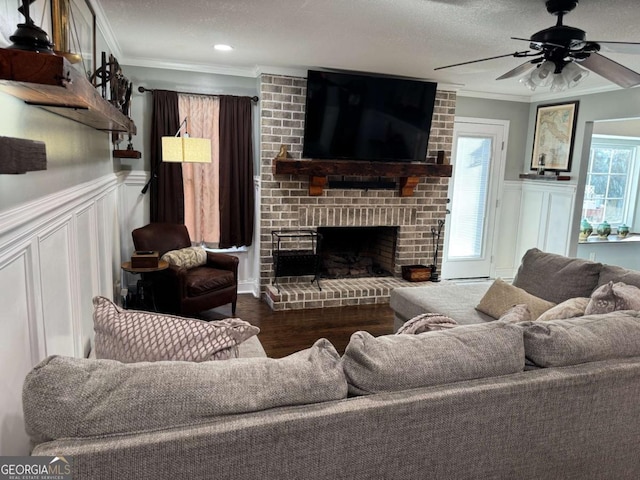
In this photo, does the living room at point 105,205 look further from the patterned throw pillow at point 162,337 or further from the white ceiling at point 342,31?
the patterned throw pillow at point 162,337

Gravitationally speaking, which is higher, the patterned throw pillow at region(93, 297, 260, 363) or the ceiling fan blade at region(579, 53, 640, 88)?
the ceiling fan blade at region(579, 53, 640, 88)

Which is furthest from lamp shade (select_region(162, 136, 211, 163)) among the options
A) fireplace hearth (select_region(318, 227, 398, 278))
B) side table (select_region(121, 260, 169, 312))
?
fireplace hearth (select_region(318, 227, 398, 278))

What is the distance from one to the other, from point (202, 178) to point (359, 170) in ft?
5.56

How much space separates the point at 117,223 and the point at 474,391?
3.70 meters

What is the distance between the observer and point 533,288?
316cm

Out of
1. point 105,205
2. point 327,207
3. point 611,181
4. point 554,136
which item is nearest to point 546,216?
point 554,136

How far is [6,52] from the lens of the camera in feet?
3.34

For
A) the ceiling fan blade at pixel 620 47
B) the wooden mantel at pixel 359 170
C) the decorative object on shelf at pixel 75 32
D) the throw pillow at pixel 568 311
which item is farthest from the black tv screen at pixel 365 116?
the throw pillow at pixel 568 311

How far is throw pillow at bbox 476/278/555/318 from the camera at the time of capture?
9.29ft

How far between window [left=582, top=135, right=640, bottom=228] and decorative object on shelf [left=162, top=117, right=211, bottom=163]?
5.36 meters

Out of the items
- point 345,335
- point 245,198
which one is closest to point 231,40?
point 245,198

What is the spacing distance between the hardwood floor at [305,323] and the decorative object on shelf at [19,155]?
2691mm

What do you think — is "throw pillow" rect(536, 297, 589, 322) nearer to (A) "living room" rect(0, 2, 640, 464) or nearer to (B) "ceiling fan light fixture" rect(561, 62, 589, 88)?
(B) "ceiling fan light fixture" rect(561, 62, 589, 88)

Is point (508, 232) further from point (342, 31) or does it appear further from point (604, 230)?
point (342, 31)
